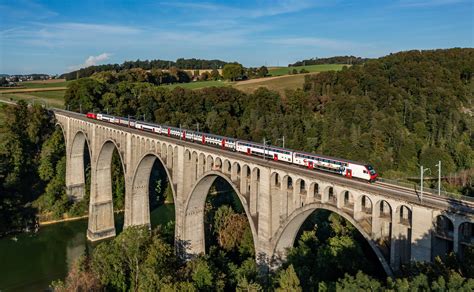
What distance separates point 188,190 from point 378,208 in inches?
804

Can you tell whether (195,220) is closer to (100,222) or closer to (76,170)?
(100,222)

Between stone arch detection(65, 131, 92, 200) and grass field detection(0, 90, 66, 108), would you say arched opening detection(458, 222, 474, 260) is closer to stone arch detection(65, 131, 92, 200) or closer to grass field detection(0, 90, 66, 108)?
stone arch detection(65, 131, 92, 200)

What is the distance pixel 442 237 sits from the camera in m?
20.2

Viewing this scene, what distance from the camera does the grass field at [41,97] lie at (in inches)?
4134

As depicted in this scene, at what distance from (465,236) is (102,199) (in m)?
46.4

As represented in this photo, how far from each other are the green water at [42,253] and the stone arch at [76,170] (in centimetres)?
519

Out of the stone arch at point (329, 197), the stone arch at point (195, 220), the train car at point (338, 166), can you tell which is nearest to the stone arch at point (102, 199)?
the stone arch at point (195, 220)

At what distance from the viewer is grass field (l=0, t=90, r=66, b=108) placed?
105000 mm

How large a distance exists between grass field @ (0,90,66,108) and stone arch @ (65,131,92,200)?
43.3m

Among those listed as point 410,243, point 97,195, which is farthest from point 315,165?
point 97,195

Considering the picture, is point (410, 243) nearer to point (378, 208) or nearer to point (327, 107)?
point (378, 208)

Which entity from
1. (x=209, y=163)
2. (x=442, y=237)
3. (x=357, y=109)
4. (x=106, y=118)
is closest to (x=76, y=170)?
(x=106, y=118)

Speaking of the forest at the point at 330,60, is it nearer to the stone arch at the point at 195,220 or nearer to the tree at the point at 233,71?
the tree at the point at 233,71

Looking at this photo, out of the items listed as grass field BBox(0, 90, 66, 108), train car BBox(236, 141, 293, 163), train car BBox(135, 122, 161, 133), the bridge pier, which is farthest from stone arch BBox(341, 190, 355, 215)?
grass field BBox(0, 90, 66, 108)
